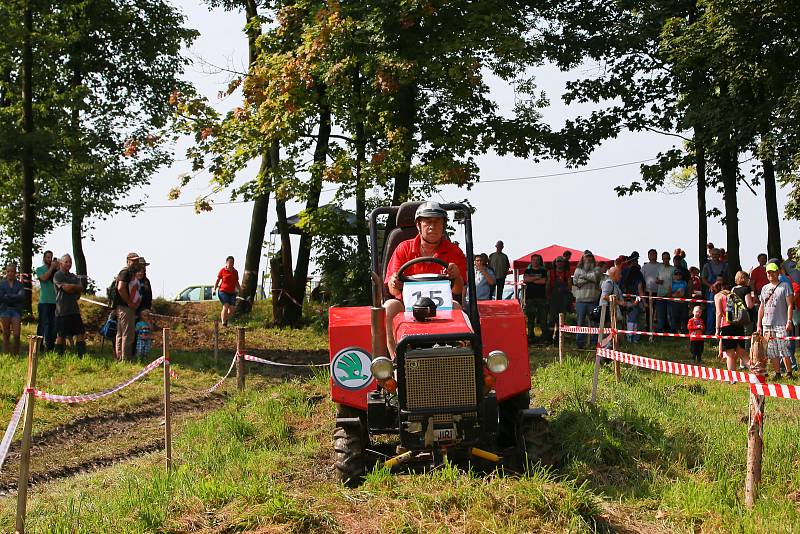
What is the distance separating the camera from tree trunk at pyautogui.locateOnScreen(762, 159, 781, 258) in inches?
909

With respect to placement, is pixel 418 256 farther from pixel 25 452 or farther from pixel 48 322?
pixel 48 322

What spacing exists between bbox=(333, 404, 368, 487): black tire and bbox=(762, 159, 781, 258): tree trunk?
18.3 metres

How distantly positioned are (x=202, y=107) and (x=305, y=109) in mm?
2914

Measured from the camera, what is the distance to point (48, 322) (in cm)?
1700

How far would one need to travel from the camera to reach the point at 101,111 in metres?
29.7

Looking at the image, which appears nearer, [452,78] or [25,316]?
[452,78]

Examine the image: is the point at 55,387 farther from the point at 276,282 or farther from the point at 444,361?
the point at 276,282

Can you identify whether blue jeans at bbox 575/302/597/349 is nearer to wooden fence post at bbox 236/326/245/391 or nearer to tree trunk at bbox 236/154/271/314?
wooden fence post at bbox 236/326/245/391

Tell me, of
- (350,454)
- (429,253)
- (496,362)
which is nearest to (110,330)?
(429,253)

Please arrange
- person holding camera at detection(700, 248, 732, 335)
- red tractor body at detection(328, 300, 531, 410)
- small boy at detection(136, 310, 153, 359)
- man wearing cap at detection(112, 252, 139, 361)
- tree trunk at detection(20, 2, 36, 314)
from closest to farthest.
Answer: red tractor body at detection(328, 300, 531, 410) < man wearing cap at detection(112, 252, 139, 361) < small boy at detection(136, 310, 153, 359) < person holding camera at detection(700, 248, 732, 335) < tree trunk at detection(20, 2, 36, 314)

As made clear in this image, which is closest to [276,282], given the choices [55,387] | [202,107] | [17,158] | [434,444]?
[202,107]

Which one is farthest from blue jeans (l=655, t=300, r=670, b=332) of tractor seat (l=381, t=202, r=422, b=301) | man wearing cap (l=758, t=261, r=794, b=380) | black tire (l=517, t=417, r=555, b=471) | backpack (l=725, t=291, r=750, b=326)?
black tire (l=517, t=417, r=555, b=471)

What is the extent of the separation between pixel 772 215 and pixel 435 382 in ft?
61.5

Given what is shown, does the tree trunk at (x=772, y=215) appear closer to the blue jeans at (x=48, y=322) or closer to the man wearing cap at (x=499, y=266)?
the man wearing cap at (x=499, y=266)
